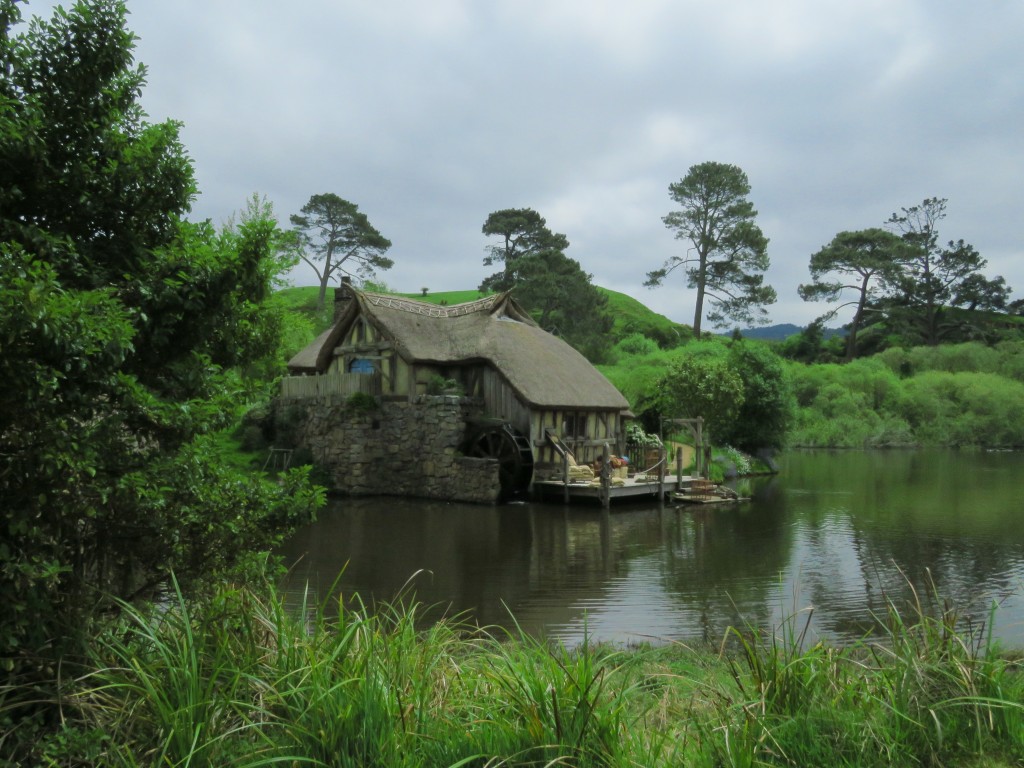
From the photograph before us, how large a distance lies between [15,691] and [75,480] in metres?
0.96

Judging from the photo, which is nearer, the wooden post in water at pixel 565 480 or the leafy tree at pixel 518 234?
the wooden post in water at pixel 565 480

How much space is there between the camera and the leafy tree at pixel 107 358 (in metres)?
3.38

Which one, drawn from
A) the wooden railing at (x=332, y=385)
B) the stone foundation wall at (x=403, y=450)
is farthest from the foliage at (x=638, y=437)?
the wooden railing at (x=332, y=385)

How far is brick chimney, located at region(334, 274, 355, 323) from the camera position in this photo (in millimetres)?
25078

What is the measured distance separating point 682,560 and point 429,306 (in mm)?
14796

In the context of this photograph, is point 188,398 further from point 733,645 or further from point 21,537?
point 733,645

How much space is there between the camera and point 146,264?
412 centimetres

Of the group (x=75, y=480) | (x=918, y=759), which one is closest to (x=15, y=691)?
(x=75, y=480)

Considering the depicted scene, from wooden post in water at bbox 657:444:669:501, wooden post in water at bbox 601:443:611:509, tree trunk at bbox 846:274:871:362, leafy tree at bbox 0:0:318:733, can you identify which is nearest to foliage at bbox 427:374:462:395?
wooden post in water at bbox 601:443:611:509

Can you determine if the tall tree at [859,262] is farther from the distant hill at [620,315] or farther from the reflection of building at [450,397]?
the reflection of building at [450,397]

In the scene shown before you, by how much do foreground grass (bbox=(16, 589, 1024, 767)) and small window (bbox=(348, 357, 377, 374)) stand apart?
19605mm

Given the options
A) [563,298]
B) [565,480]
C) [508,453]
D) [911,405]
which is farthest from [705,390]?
[911,405]

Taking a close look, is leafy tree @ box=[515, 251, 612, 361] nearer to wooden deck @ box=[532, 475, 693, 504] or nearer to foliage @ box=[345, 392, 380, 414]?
foliage @ box=[345, 392, 380, 414]

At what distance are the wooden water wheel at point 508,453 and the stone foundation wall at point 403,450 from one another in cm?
64
